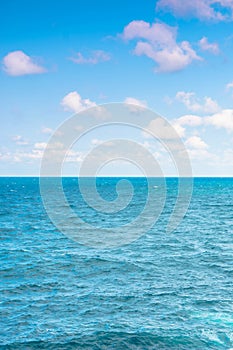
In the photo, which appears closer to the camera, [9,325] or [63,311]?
[9,325]

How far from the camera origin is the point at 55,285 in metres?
40.4

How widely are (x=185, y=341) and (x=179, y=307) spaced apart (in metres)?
6.31

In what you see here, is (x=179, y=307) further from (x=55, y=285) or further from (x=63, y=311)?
(x=55, y=285)

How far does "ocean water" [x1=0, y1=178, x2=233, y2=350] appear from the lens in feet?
95.1

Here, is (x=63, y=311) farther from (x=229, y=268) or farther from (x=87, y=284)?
(x=229, y=268)

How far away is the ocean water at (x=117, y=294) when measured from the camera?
29.0 meters

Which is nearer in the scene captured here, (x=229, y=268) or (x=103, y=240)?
(x=229, y=268)

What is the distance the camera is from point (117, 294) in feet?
124

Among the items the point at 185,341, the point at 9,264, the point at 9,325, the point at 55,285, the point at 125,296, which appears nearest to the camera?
the point at 185,341

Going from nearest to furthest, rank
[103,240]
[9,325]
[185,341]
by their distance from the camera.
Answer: [185,341] < [9,325] < [103,240]

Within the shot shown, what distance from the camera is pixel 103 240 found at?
209ft

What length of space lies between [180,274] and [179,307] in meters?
10.00

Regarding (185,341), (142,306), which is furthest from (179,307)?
(185,341)

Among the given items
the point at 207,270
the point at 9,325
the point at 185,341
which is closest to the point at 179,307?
the point at 185,341
